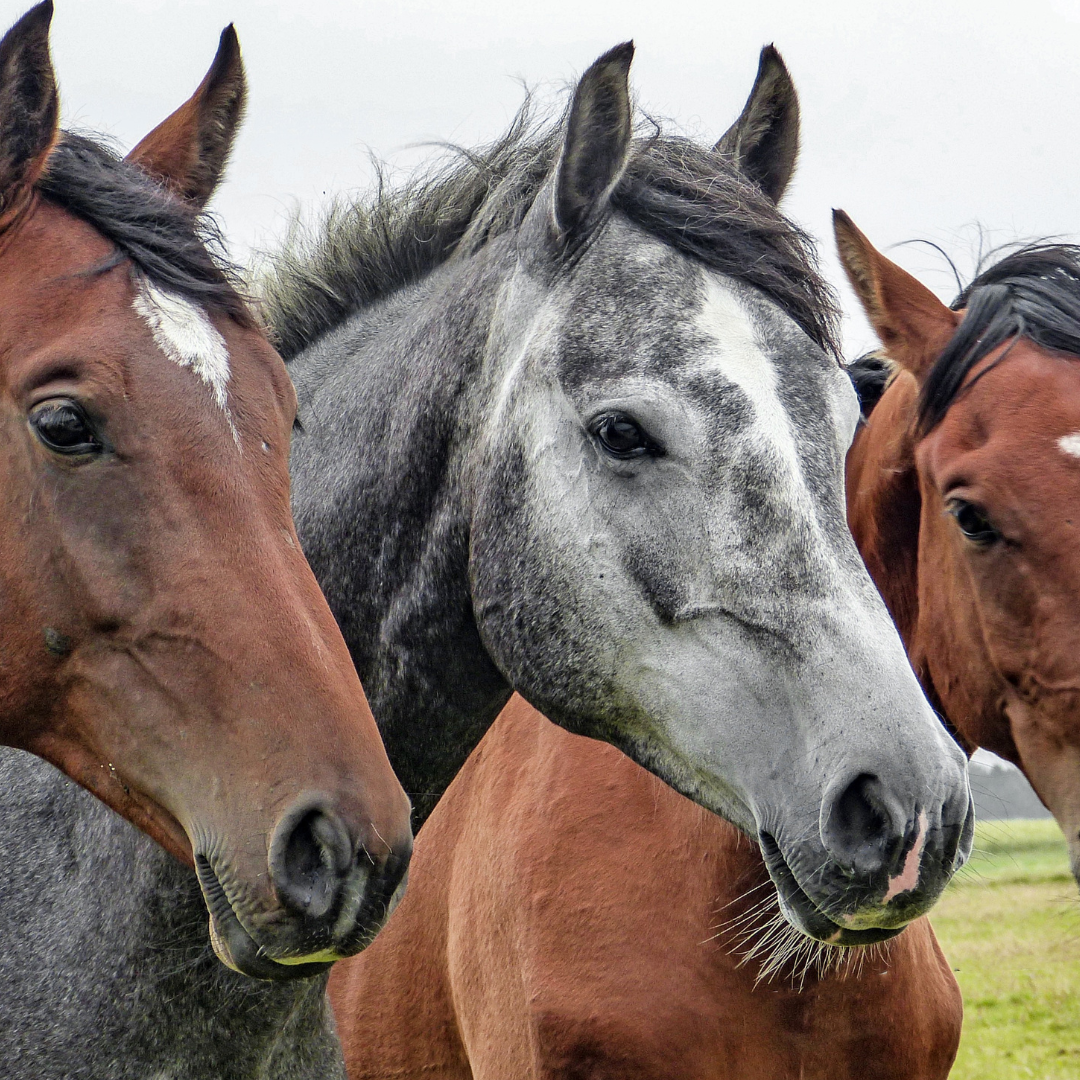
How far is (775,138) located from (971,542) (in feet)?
4.58

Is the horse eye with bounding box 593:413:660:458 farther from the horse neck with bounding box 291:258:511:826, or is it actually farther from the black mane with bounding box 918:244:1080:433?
the black mane with bounding box 918:244:1080:433

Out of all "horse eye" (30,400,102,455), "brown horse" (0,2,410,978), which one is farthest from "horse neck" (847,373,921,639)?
"horse eye" (30,400,102,455)

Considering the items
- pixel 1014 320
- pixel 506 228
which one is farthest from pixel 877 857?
pixel 1014 320

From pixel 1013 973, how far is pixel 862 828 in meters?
10.4

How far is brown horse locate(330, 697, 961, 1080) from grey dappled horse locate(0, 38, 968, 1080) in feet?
1.78

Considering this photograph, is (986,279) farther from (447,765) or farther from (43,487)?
(43,487)

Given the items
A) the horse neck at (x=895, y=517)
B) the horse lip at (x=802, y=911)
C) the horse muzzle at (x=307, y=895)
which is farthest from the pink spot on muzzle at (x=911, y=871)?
the horse neck at (x=895, y=517)

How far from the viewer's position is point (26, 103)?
2.58 metres

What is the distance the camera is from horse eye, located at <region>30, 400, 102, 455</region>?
2334 mm

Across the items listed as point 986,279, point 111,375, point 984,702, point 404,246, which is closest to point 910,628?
point 984,702

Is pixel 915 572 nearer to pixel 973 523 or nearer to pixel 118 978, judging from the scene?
pixel 973 523

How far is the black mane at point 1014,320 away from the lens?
4.01 meters

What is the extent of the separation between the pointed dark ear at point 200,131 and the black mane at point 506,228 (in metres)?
0.82

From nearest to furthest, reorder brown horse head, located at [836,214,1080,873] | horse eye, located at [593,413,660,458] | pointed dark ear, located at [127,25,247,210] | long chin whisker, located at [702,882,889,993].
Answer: horse eye, located at [593,413,660,458]
pointed dark ear, located at [127,25,247,210]
long chin whisker, located at [702,882,889,993]
brown horse head, located at [836,214,1080,873]
